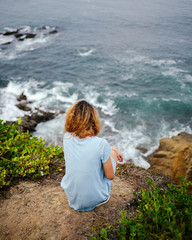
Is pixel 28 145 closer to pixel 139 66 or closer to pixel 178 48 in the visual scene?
pixel 139 66

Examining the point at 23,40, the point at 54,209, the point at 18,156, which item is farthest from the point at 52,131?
the point at 23,40

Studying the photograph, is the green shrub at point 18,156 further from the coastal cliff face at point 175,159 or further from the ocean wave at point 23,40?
the ocean wave at point 23,40

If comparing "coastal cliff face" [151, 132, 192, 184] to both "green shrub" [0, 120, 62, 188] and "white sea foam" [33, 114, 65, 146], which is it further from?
"white sea foam" [33, 114, 65, 146]

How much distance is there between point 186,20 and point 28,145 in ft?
188

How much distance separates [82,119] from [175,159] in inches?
265

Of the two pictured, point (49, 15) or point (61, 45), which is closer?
point (61, 45)

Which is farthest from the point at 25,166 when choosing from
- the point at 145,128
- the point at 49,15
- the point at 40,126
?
the point at 49,15

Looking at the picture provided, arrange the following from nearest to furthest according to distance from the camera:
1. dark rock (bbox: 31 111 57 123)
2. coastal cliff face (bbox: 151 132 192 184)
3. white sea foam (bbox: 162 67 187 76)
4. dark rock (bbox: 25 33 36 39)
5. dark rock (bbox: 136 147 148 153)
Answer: coastal cliff face (bbox: 151 132 192 184)
dark rock (bbox: 136 147 148 153)
dark rock (bbox: 31 111 57 123)
white sea foam (bbox: 162 67 187 76)
dark rock (bbox: 25 33 36 39)

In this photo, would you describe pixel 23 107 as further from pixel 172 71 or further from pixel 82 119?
pixel 172 71

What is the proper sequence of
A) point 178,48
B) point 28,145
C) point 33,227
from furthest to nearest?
point 178,48 → point 28,145 → point 33,227

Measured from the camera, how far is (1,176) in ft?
12.9

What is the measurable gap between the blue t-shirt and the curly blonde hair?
11 cm

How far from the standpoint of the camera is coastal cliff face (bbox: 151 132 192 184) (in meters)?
6.71

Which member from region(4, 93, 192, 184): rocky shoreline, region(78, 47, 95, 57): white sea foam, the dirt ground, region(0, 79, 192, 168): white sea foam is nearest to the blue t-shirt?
the dirt ground
